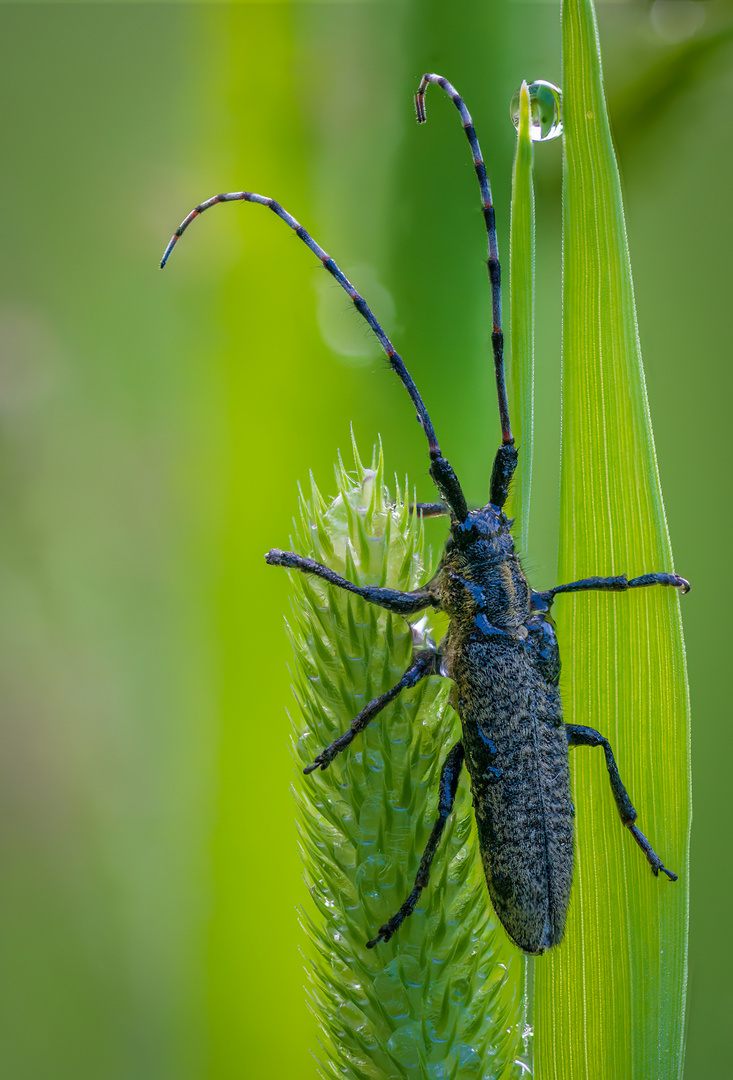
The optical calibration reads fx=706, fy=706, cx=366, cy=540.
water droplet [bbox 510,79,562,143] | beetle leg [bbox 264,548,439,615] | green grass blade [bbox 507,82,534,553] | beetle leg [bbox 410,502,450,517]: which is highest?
water droplet [bbox 510,79,562,143]

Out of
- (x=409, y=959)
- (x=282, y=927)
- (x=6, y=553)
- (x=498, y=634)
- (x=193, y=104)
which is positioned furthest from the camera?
(x=193, y=104)

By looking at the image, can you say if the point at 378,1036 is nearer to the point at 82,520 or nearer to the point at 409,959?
the point at 409,959

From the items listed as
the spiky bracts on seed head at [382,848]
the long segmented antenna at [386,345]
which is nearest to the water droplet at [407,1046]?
the spiky bracts on seed head at [382,848]

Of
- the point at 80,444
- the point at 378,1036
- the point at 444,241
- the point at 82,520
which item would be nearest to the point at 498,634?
the point at 378,1036

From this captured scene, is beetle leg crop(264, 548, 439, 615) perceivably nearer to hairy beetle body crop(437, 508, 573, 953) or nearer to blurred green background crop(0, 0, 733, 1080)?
hairy beetle body crop(437, 508, 573, 953)

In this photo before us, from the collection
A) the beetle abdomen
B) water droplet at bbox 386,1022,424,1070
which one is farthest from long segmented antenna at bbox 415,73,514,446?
water droplet at bbox 386,1022,424,1070

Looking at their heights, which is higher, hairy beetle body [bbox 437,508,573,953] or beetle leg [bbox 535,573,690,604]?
beetle leg [bbox 535,573,690,604]

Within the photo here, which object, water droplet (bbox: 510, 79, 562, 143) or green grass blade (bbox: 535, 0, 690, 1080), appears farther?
water droplet (bbox: 510, 79, 562, 143)
